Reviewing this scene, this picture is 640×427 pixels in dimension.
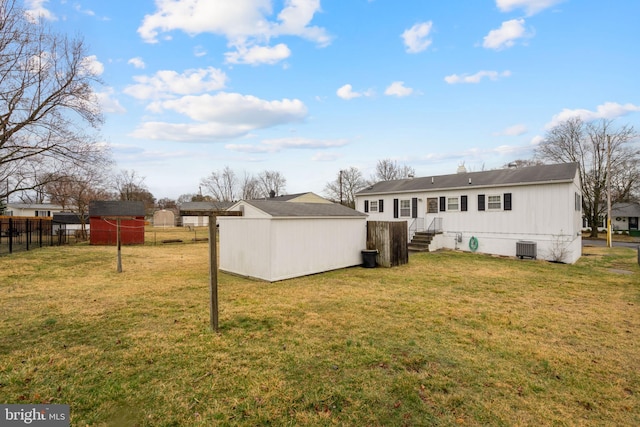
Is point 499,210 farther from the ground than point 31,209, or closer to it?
closer to it

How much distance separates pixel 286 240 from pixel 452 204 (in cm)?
1169

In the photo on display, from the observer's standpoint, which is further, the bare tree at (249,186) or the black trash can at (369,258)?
the bare tree at (249,186)

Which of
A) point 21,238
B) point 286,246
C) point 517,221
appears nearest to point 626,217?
point 517,221

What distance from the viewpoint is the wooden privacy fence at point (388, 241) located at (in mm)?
11688

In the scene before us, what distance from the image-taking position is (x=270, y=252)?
9094 millimetres

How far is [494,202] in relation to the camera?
1557cm

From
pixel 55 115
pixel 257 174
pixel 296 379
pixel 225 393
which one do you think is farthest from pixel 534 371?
pixel 257 174

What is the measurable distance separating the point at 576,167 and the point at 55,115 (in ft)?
83.1

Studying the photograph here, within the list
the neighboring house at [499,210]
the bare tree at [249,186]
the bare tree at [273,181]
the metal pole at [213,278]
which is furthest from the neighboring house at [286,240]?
the bare tree at [273,181]

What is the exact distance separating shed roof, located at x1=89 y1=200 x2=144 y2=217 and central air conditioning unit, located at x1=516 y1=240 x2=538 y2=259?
83.8ft

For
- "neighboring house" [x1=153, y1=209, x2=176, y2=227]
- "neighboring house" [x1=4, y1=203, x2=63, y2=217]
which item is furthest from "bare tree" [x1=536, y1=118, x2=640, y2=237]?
"neighboring house" [x1=4, y1=203, x2=63, y2=217]

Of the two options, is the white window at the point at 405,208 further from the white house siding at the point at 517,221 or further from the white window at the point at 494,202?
the white window at the point at 494,202

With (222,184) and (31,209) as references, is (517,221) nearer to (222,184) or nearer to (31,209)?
(222,184)

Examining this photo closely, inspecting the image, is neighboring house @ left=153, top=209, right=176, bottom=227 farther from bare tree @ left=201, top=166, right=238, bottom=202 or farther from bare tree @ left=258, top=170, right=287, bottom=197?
bare tree @ left=258, top=170, right=287, bottom=197
